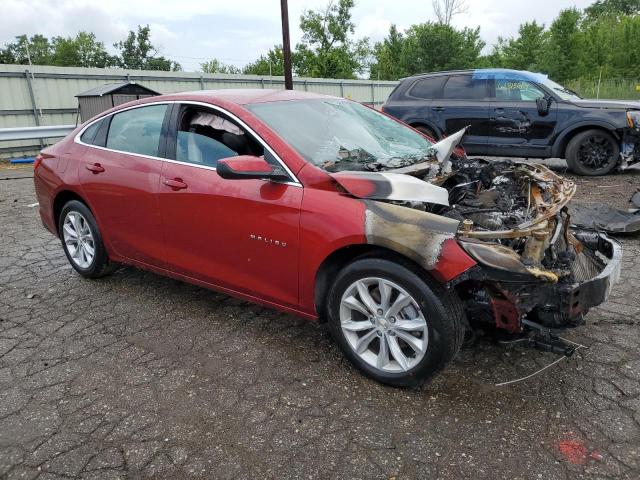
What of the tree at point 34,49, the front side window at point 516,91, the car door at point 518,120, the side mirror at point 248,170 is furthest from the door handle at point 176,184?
the tree at point 34,49

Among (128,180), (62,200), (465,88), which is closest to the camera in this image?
(128,180)

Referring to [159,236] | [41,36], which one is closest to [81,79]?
[159,236]

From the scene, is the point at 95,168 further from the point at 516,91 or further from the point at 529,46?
the point at 529,46

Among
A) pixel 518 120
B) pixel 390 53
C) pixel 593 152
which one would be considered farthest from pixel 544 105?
pixel 390 53

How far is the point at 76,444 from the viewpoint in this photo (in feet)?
7.89

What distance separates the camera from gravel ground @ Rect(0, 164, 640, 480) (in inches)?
88.5

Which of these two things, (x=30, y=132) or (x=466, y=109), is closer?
(x=466, y=109)

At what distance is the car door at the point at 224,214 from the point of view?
2.98 m

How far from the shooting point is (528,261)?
2.45 meters

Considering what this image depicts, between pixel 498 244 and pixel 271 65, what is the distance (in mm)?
56125

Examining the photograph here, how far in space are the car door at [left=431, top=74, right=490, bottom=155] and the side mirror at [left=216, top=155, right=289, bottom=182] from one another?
6.63 m

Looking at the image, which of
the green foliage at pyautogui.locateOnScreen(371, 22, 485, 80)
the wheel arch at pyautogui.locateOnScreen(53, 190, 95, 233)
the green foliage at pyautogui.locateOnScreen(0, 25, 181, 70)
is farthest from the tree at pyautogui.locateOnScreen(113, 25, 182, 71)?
the wheel arch at pyautogui.locateOnScreen(53, 190, 95, 233)

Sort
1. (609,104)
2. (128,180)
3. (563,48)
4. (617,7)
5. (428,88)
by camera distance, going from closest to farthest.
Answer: (128,180), (609,104), (428,88), (563,48), (617,7)

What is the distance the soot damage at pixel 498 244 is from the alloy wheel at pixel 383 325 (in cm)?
27
